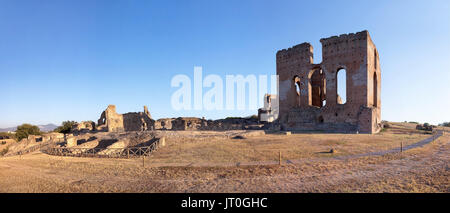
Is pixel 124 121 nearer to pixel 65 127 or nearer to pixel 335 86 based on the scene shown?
pixel 65 127

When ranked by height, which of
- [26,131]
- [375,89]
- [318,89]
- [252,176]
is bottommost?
[26,131]

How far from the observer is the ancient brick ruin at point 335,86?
2512cm

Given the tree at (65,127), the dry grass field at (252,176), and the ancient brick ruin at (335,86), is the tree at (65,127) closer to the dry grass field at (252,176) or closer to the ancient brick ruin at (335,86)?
the dry grass field at (252,176)

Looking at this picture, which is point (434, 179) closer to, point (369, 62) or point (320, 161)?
point (320, 161)

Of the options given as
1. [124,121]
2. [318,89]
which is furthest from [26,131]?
[318,89]

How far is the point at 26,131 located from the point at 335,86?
55552 mm

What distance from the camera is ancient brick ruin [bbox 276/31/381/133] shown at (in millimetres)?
25125

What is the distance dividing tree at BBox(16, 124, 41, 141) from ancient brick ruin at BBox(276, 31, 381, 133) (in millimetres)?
46965

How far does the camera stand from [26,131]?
38281 millimetres

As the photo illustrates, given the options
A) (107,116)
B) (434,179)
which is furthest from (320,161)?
(107,116)

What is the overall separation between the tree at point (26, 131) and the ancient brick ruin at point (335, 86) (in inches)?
1849

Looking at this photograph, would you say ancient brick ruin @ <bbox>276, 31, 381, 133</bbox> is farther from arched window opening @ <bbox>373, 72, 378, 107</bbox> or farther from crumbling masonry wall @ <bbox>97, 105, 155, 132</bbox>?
crumbling masonry wall @ <bbox>97, 105, 155, 132</bbox>
